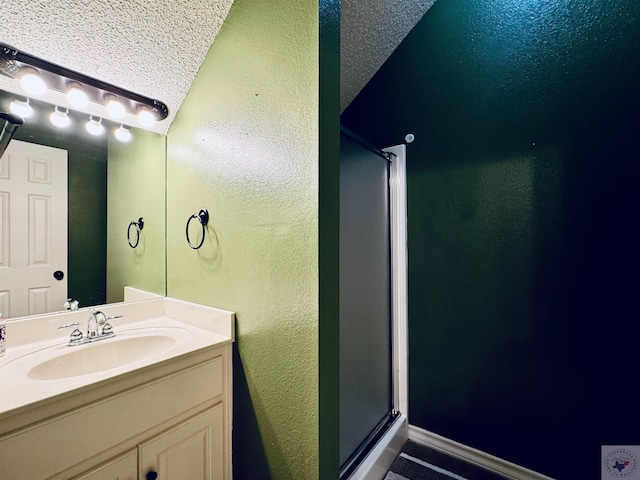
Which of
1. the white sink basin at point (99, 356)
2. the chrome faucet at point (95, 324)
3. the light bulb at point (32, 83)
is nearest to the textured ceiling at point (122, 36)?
the light bulb at point (32, 83)

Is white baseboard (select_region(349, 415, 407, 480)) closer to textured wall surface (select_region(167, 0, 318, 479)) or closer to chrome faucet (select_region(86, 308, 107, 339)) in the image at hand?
textured wall surface (select_region(167, 0, 318, 479))

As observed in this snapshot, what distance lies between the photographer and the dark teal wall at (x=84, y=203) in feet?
3.87

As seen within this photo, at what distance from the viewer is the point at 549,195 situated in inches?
53.3

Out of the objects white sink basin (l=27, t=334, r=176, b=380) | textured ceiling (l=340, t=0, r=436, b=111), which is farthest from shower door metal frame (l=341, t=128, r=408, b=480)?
white sink basin (l=27, t=334, r=176, b=380)

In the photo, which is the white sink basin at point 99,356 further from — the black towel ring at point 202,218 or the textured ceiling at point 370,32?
the textured ceiling at point 370,32

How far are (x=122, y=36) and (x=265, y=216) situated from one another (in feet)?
3.17

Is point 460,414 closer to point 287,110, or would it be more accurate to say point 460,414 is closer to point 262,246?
point 262,246

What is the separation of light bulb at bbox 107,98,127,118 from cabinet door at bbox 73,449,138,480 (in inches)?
52.8

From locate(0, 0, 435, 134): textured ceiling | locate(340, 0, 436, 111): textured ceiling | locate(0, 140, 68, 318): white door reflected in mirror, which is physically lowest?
locate(0, 140, 68, 318): white door reflected in mirror

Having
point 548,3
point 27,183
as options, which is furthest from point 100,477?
point 548,3

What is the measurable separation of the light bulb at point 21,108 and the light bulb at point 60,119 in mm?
65

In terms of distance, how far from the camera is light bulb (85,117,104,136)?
1264mm

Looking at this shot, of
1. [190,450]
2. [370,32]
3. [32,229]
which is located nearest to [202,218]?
[32,229]

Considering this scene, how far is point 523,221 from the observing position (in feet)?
4.65
